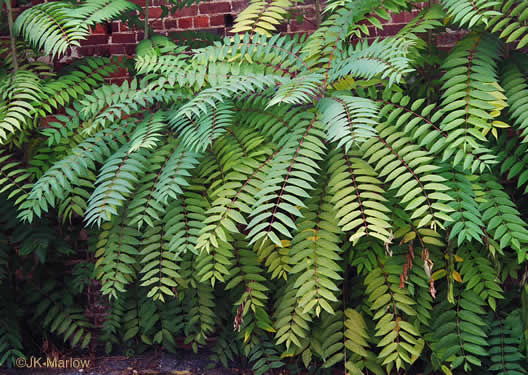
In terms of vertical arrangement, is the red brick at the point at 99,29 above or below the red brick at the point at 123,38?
above

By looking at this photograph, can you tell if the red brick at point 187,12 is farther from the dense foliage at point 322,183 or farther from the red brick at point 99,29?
the dense foliage at point 322,183

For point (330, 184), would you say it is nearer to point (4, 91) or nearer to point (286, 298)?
point (286, 298)

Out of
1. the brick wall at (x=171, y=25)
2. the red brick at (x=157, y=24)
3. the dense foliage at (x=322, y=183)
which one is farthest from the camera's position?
the red brick at (x=157, y=24)

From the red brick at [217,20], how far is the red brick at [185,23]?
12cm

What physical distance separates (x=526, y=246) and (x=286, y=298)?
931mm

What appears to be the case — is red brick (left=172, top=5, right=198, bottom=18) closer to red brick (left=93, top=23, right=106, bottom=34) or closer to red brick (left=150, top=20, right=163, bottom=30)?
red brick (left=150, top=20, right=163, bottom=30)

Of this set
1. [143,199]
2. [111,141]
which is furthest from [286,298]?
[111,141]

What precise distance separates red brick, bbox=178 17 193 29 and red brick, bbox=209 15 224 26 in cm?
12

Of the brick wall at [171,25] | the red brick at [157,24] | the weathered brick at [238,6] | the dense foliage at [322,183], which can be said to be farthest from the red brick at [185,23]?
the dense foliage at [322,183]

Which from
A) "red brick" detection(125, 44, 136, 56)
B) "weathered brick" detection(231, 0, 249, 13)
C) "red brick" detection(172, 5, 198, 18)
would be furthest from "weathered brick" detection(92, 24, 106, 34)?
"weathered brick" detection(231, 0, 249, 13)

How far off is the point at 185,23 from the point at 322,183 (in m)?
1.55

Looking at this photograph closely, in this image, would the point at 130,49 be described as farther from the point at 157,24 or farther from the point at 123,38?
the point at 157,24

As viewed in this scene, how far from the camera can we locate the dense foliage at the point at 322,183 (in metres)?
1.69

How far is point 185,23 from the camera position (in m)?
2.88
